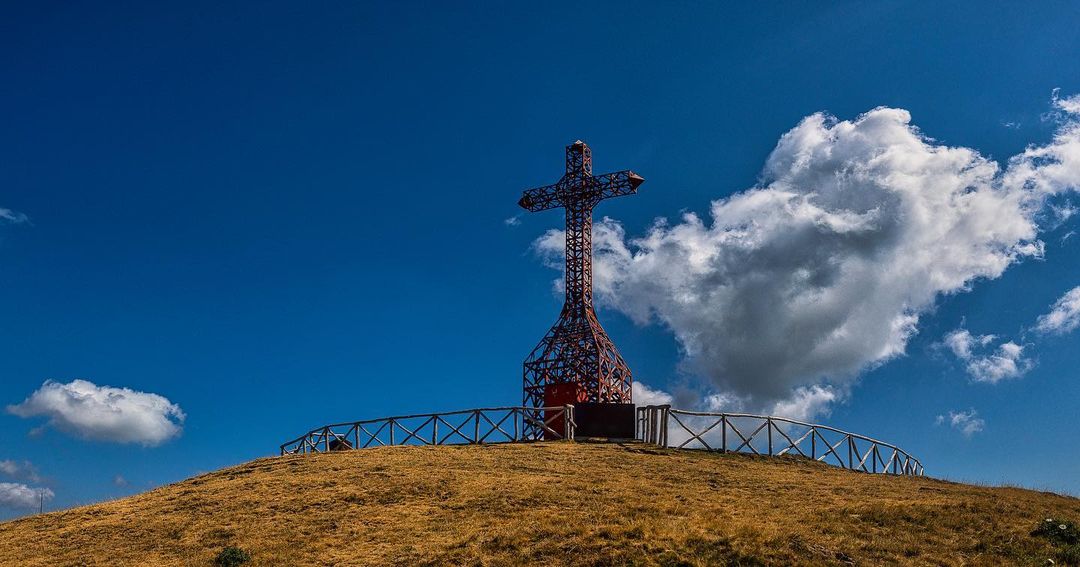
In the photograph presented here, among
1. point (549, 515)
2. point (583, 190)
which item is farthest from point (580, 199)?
point (549, 515)

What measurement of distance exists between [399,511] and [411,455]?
25.0 ft

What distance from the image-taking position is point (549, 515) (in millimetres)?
23594

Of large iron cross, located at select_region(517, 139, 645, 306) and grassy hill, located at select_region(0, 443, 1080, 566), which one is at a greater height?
large iron cross, located at select_region(517, 139, 645, 306)

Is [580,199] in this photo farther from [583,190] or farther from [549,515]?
[549,515]

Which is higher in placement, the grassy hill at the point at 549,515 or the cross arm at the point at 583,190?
the cross arm at the point at 583,190

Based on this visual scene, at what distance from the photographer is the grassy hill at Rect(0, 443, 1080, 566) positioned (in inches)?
809

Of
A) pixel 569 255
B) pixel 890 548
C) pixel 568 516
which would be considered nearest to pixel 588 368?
pixel 569 255

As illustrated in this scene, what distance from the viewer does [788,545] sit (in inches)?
793

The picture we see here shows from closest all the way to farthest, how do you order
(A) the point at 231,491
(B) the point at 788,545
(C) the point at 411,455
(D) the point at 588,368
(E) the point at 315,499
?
(B) the point at 788,545 < (E) the point at 315,499 < (A) the point at 231,491 < (C) the point at 411,455 < (D) the point at 588,368

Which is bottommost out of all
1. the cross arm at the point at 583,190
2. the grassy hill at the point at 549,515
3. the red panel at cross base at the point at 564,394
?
the grassy hill at the point at 549,515

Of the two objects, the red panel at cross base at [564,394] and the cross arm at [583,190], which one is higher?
the cross arm at [583,190]

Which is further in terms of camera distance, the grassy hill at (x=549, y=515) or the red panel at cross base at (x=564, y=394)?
the red panel at cross base at (x=564, y=394)

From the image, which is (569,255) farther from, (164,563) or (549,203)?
(164,563)

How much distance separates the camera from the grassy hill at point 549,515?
20547mm
